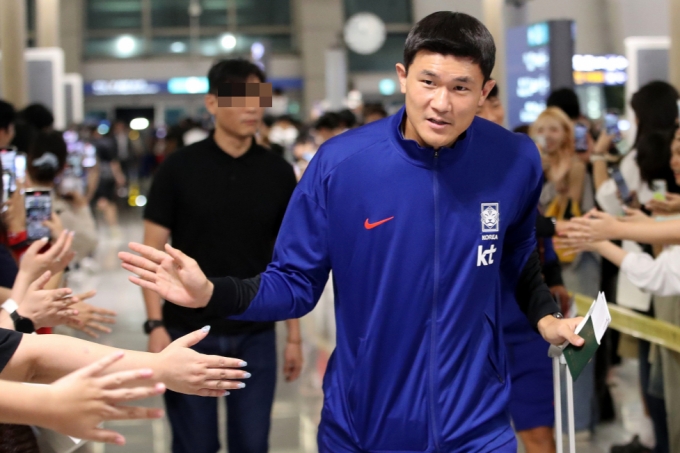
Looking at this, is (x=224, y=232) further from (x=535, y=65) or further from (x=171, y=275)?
(x=535, y=65)

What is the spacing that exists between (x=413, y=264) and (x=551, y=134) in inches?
133

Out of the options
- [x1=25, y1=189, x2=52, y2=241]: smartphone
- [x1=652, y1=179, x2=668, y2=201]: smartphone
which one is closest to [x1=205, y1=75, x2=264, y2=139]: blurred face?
[x1=25, y1=189, x2=52, y2=241]: smartphone

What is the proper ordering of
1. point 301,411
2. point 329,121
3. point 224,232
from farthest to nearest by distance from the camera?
point 329,121
point 301,411
point 224,232

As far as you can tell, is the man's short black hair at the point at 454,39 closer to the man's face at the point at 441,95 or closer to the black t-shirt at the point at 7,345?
the man's face at the point at 441,95

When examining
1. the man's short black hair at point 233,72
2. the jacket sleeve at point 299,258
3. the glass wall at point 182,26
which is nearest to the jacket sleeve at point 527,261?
the jacket sleeve at point 299,258

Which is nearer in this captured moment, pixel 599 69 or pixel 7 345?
pixel 7 345

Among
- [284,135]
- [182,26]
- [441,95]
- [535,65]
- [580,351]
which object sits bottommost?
[580,351]

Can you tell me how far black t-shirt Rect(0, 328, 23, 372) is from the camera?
2086 millimetres

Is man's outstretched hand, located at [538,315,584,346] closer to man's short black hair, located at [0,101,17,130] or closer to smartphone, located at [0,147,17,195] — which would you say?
smartphone, located at [0,147,17,195]

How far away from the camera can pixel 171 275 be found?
2.22 metres

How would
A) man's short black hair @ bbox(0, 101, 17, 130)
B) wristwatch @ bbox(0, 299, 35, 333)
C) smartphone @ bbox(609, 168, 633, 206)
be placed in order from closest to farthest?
wristwatch @ bbox(0, 299, 35, 333), smartphone @ bbox(609, 168, 633, 206), man's short black hair @ bbox(0, 101, 17, 130)

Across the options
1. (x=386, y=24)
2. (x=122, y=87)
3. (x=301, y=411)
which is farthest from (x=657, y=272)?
(x=122, y=87)

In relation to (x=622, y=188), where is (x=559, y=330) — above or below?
below

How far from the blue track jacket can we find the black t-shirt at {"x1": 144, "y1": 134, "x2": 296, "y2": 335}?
1.28 metres
